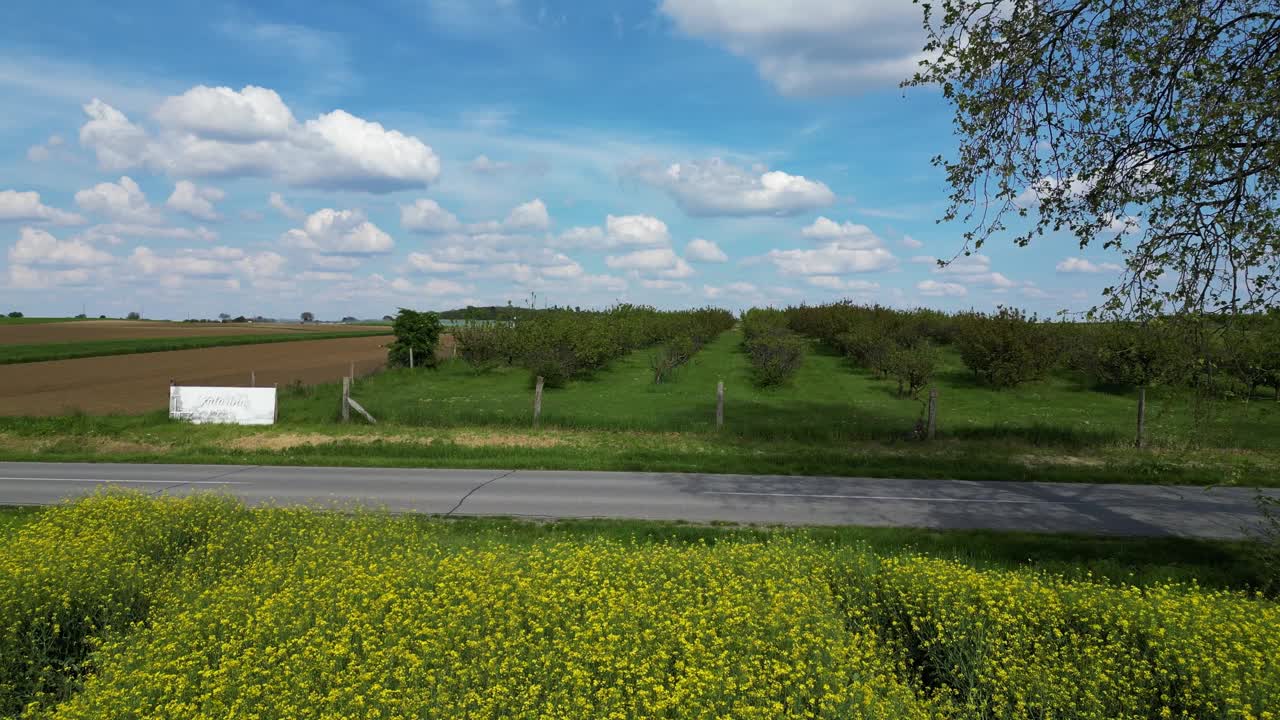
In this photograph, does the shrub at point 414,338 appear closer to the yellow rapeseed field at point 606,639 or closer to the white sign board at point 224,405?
the white sign board at point 224,405

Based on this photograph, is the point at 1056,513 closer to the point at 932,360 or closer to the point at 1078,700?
the point at 1078,700

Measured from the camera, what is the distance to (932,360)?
1141 inches

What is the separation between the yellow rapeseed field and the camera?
4602mm

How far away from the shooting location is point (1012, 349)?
106 feet

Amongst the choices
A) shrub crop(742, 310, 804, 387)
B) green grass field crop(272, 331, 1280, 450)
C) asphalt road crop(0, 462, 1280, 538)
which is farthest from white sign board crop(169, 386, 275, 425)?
shrub crop(742, 310, 804, 387)

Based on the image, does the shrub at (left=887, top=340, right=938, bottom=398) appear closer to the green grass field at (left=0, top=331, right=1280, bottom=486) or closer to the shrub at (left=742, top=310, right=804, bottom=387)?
the green grass field at (left=0, top=331, right=1280, bottom=486)

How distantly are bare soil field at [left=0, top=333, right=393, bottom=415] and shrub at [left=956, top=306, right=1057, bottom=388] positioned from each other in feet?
98.5

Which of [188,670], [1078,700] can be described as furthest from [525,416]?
[1078,700]

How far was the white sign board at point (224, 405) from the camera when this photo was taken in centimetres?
2127

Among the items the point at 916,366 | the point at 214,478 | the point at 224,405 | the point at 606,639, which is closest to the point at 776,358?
the point at 916,366

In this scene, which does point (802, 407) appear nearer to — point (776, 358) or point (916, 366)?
point (916, 366)

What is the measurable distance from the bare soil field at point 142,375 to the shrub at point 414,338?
69.9 inches

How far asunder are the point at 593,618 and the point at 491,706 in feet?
3.76

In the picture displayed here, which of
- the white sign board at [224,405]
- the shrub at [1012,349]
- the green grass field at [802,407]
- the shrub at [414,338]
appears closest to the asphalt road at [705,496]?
the green grass field at [802,407]
